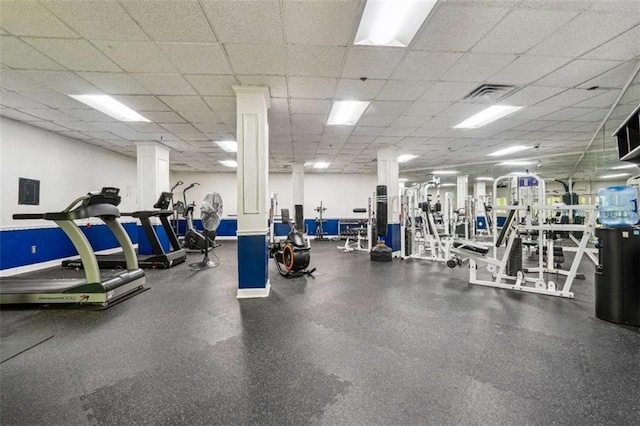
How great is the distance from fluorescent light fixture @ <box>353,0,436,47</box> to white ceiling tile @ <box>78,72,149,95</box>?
10.5ft

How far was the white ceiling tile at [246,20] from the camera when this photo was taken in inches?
93.2

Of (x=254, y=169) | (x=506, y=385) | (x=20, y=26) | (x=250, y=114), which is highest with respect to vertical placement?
(x=20, y=26)

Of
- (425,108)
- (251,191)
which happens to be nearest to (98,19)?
(251,191)

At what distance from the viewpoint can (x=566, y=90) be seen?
404 centimetres

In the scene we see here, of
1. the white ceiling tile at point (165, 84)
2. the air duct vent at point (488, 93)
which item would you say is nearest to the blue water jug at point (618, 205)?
the air duct vent at point (488, 93)

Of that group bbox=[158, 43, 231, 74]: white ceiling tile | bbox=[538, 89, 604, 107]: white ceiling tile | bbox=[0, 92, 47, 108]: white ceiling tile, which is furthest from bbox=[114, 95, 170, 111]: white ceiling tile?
bbox=[538, 89, 604, 107]: white ceiling tile

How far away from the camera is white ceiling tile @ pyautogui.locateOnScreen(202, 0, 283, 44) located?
237 cm

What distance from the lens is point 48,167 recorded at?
233 inches

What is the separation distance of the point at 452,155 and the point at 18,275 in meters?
11.2

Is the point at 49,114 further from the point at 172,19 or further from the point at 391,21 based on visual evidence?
the point at 391,21

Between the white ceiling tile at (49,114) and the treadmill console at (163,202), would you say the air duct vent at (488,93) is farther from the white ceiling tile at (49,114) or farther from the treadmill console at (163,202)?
the white ceiling tile at (49,114)

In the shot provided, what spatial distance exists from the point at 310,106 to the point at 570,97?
4217 mm

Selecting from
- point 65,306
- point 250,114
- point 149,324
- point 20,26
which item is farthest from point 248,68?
point 65,306

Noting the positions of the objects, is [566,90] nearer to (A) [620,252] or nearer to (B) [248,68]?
(A) [620,252]
